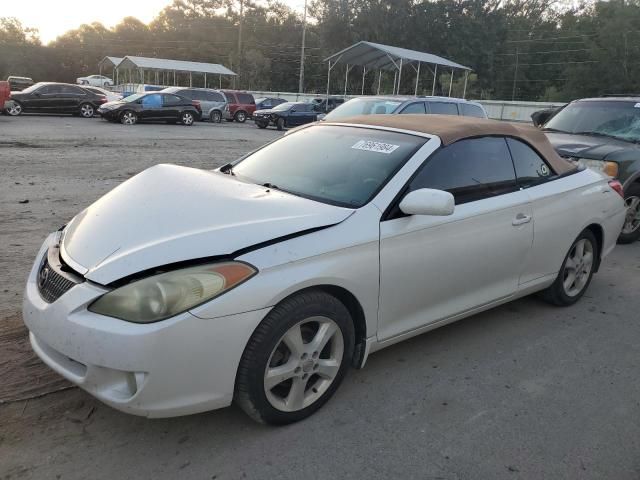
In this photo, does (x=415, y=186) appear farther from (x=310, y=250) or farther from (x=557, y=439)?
(x=557, y=439)

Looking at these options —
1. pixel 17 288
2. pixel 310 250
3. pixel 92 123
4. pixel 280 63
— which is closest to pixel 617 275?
pixel 310 250

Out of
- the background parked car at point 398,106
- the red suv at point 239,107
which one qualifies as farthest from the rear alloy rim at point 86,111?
the background parked car at point 398,106

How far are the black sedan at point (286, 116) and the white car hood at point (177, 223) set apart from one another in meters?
23.0

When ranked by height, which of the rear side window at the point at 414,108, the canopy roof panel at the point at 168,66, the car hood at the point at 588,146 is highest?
the canopy roof panel at the point at 168,66

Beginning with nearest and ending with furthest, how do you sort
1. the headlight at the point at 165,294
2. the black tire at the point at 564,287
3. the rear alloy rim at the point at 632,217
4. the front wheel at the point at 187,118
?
the headlight at the point at 165,294
the black tire at the point at 564,287
the rear alloy rim at the point at 632,217
the front wheel at the point at 187,118

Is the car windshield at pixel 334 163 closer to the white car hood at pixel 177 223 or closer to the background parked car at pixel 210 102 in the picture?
the white car hood at pixel 177 223

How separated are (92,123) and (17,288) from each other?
1912 centimetres

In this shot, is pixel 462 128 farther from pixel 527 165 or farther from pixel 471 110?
pixel 471 110

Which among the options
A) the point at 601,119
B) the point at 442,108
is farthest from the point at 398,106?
the point at 601,119

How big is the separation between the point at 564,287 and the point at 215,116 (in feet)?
84.1

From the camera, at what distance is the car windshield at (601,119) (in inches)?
297

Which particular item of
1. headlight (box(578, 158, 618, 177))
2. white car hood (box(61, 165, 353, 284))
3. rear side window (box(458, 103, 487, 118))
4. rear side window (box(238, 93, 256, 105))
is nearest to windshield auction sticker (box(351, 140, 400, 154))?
white car hood (box(61, 165, 353, 284))

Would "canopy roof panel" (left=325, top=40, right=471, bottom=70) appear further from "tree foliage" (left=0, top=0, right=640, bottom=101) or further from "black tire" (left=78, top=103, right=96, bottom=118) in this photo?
"tree foliage" (left=0, top=0, right=640, bottom=101)

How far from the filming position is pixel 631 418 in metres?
3.12
